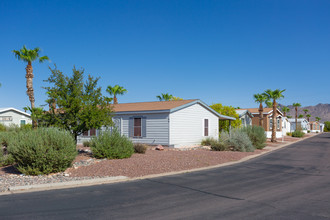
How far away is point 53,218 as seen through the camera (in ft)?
19.7

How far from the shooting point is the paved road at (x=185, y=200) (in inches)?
247

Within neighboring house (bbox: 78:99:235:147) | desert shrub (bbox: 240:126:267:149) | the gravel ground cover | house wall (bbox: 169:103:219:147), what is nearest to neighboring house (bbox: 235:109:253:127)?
house wall (bbox: 169:103:219:147)

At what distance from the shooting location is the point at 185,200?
748 centimetres

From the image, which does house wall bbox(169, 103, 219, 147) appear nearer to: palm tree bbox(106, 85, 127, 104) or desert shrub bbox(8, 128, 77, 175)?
desert shrub bbox(8, 128, 77, 175)

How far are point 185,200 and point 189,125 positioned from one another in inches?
647

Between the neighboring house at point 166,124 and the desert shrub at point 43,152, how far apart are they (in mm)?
9375

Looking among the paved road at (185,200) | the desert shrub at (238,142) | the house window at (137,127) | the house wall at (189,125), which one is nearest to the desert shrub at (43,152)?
the paved road at (185,200)

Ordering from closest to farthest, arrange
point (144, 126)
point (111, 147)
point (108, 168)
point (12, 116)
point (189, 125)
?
1. point (108, 168)
2. point (111, 147)
3. point (144, 126)
4. point (189, 125)
5. point (12, 116)

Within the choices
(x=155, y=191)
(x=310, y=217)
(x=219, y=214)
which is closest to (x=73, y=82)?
(x=155, y=191)

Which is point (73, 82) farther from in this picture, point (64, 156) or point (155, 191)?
point (155, 191)

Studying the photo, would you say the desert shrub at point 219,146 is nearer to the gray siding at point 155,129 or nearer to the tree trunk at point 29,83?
the gray siding at point 155,129

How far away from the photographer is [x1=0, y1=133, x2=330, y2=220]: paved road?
627 cm

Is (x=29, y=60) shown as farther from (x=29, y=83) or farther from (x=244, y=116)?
(x=244, y=116)

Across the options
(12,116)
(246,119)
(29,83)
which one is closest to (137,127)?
(29,83)
